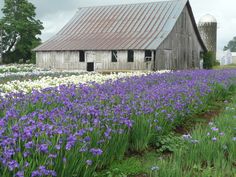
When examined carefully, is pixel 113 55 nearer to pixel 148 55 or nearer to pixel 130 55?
pixel 130 55

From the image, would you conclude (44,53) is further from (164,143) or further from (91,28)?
(164,143)


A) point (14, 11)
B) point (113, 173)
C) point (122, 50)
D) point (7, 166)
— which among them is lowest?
point (113, 173)

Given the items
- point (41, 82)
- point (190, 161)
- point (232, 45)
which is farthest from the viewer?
point (232, 45)

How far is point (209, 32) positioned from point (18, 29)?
94.6ft

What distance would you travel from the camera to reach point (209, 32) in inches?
2072

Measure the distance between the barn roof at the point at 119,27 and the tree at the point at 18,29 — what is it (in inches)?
596

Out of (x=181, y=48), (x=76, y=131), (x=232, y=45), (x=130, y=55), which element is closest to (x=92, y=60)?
(x=130, y=55)

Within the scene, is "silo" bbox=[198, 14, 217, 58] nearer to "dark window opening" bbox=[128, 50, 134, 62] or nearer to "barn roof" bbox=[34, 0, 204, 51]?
"barn roof" bbox=[34, 0, 204, 51]

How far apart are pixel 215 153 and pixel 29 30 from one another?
5058 cm

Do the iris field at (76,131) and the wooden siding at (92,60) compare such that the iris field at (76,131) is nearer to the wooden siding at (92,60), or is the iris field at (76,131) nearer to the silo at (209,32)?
the wooden siding at (92,60)

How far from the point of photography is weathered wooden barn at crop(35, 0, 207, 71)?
31.5 m

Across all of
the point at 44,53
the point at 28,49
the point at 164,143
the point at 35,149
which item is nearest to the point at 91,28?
the point at 44,53

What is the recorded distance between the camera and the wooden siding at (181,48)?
31.8m

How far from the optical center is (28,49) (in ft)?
170
